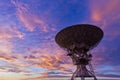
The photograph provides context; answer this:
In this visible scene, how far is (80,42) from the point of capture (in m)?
56.0

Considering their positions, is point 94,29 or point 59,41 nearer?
point 94,29

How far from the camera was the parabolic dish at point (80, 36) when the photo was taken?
172 ft

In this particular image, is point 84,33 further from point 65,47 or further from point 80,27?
point 65,47

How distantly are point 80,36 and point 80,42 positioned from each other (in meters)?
2.09

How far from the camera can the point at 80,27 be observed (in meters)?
52.0

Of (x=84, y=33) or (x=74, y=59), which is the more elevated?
(x=84, y=33)

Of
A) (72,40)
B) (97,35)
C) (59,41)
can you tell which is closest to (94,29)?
(97,35)

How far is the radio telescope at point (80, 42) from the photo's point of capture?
173 ft

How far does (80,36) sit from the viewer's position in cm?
5456

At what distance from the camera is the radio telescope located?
52847mm

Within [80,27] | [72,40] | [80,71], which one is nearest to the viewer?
[80,27]

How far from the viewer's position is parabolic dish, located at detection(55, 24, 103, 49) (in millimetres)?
52388

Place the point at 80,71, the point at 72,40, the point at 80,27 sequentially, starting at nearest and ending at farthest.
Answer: the point at 80,27 → the point at 72,40 → the point at 80,71

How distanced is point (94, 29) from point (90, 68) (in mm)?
13285
